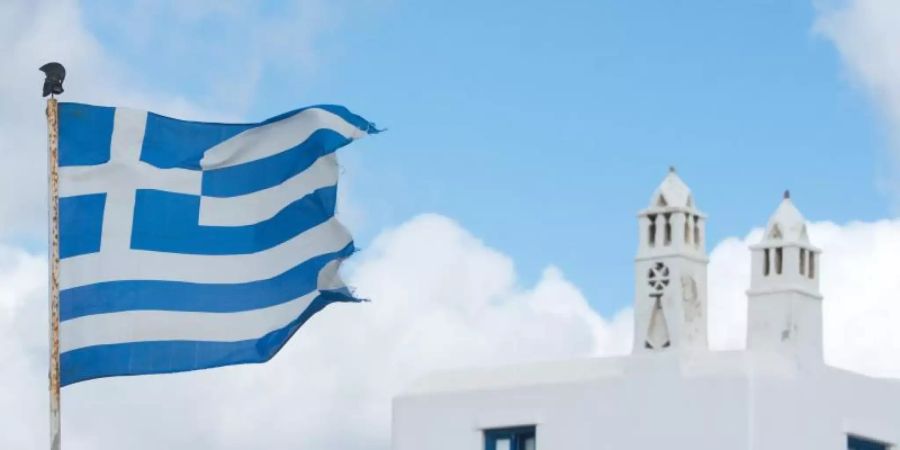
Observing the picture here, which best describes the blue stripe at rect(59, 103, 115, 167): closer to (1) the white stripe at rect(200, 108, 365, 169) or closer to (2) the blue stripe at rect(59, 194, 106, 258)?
(2) the blue stripe at rect(59, 194, 106, 258)

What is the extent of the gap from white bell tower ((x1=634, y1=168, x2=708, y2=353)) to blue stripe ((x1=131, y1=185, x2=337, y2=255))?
12.6ft

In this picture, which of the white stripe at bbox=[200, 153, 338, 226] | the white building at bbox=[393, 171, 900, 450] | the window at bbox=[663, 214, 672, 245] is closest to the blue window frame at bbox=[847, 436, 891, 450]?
the white building at bbox=[393, 171, 900, 450]

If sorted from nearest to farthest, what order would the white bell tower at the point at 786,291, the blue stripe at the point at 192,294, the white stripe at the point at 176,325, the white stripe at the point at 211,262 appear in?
1. the white stripe at the point at 176,325
2. the blue stripe at the point at 192,294
3. the white stripe at the point at 211,262
4. the white bell tower at the point at 786,291

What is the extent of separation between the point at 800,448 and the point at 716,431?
100 cm

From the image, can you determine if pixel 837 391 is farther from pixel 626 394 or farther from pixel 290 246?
pixel 290 246

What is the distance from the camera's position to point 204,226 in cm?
2211

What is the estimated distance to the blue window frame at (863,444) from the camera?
77.2 feet

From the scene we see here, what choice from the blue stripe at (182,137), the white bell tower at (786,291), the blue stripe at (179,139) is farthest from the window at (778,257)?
the blue stripe at (179,139)

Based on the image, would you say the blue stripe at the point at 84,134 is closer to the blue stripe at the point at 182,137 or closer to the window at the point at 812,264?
the blue stripe at the point at 182,137

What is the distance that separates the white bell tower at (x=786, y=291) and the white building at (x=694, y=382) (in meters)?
0.01

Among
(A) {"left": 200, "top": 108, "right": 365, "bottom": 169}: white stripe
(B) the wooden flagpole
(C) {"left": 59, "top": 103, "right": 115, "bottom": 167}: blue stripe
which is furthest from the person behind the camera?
(A) {"left": 200, "top": 108, "right": 365, "bottom": 169}: white stripe

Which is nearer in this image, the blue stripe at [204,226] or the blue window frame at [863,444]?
the blue stripe at [204,226]

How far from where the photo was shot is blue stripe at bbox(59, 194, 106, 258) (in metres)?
21.1

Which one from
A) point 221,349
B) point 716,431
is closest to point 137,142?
point 221,349
